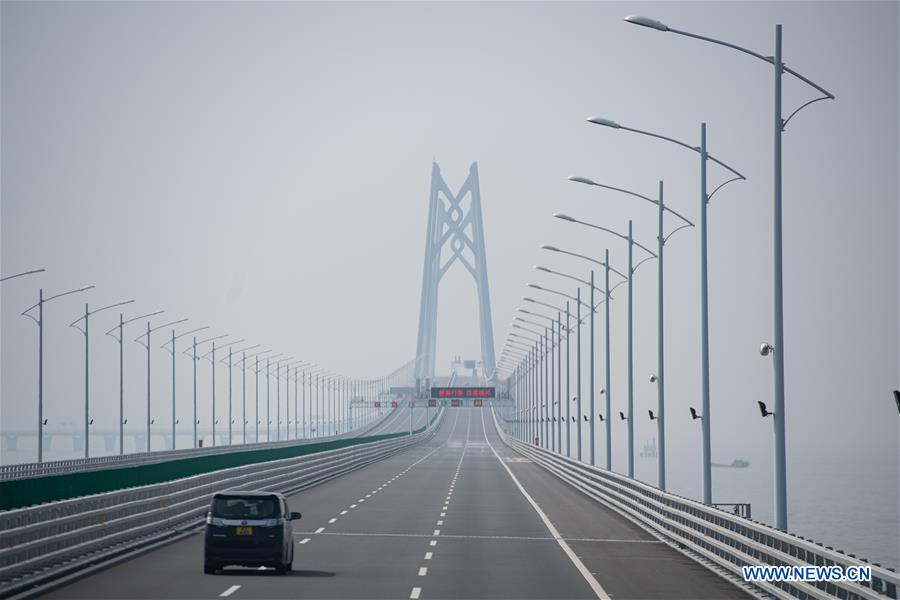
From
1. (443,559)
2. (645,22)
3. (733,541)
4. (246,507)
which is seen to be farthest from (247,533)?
(645,22)

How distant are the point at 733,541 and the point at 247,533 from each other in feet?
28.9

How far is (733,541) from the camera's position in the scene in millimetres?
28672

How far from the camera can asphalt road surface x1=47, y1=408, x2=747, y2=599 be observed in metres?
25.2

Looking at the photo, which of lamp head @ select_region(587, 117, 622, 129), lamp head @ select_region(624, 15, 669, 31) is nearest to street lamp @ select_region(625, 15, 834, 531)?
lamp head @ select_region(624, 15, 669, 31)

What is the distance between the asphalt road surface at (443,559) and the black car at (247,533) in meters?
0.32

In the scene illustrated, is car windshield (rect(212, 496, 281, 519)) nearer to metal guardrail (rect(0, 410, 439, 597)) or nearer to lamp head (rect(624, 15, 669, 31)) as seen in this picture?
metal guardrail (rect(0, 410, 439, 597))

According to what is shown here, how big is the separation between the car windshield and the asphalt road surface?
1.07m

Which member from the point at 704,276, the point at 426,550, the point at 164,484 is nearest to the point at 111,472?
the point at 164,484

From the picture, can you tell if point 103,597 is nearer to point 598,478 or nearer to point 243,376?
point 598,478

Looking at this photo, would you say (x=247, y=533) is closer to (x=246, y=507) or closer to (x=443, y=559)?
(x=246, y=507)

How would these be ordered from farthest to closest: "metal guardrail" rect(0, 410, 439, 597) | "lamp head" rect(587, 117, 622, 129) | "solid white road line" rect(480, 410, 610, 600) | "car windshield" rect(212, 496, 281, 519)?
"lamp head" rect(587, 117, 622, 129) → "car windshield" rect(212, 496, 281, 519) → "solid white road line" rect(480, 410, 610, 600) → "metal guardrail" rect(0, 410, 439, 597)

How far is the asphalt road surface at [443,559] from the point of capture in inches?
992

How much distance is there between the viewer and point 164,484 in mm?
38094

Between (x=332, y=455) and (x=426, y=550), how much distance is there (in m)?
48.1
